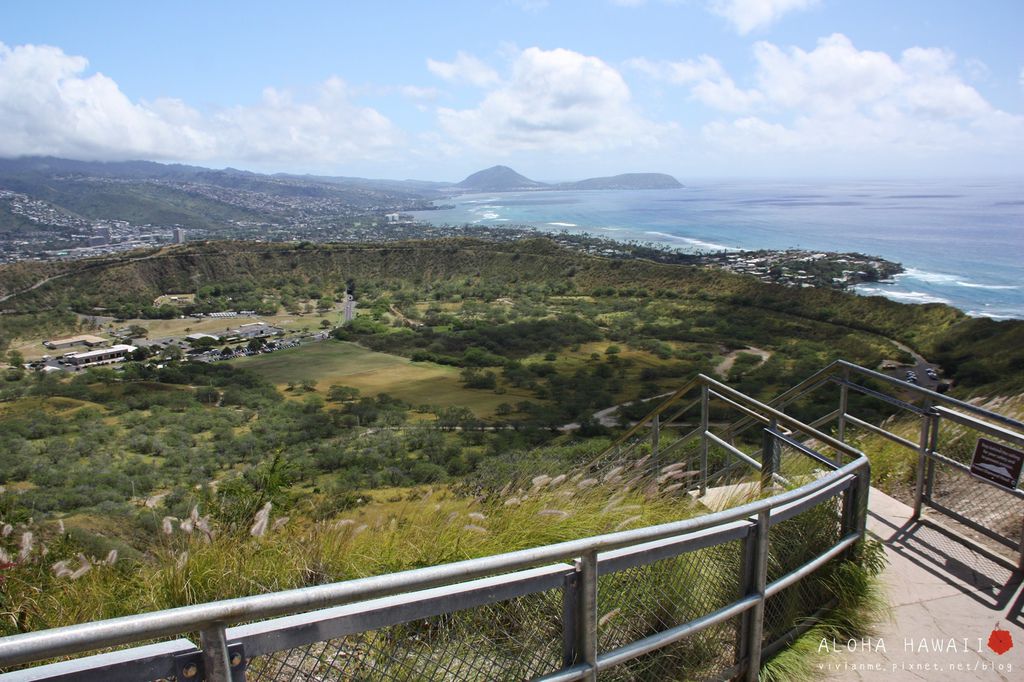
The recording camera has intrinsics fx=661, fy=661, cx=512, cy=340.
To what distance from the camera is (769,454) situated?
4.31 meters

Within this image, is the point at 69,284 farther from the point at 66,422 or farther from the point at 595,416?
the point at 595,416

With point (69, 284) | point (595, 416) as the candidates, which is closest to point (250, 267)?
point (69, 284)

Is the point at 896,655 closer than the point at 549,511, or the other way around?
the point at 896,655

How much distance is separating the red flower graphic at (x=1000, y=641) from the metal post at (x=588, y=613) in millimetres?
2376

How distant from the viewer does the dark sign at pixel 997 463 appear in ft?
12.7

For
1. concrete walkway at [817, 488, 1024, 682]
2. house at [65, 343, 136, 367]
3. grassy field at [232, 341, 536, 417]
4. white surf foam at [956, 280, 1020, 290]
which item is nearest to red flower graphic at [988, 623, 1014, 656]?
concrete walkway at [817, 488, 1024, 682]

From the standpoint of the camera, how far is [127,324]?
80438 mm

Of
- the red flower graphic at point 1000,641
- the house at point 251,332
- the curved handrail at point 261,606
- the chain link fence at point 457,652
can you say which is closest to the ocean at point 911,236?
the house at point 251,332

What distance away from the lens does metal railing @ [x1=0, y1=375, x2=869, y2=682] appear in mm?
1549

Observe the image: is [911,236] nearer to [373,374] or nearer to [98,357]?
[373,374]

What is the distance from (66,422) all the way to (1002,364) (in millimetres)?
50828

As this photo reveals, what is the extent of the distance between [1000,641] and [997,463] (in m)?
1.14

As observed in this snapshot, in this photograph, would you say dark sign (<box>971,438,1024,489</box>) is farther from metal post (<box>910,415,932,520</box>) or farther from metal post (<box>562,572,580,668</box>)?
metal post (<box>562,572,580,668</box>)

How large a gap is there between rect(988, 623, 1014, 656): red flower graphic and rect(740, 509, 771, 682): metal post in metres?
1.31
